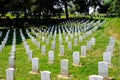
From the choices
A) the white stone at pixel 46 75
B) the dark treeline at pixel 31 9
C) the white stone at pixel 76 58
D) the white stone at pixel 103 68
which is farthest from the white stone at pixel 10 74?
the dark treeline at pixel 31 9

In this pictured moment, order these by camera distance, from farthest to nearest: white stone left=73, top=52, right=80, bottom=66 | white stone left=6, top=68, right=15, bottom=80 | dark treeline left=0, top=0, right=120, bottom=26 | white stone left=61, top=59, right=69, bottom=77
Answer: dark treeline left=0, top=0, right=120, bottom=26, white stone left=73, top=52, right=80, bottom=66, white stone left=61, top=59, right=69, bottom=77, white stone left=6, top=68, right=15, bottom=80

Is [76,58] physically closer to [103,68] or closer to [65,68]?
[65,68]

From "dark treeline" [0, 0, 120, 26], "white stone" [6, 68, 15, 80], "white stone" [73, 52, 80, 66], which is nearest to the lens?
"white stone" [6, 68, 15, 80]

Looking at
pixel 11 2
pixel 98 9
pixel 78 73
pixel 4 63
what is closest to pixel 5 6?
pixel 11 2

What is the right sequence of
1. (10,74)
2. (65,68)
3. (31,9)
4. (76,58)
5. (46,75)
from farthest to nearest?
(31,9), (76,58), (65,68), (10,74), (46,75)

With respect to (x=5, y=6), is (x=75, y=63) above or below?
below

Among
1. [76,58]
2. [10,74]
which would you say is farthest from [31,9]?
[10,74]

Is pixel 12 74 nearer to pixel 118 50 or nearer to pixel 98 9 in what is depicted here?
pixel 118 50

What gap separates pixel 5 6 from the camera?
4750cm

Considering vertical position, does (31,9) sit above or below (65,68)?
above

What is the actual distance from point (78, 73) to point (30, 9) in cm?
4059

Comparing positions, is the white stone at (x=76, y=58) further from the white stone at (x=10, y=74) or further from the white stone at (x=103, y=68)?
the white stone at (x=10, y=74)

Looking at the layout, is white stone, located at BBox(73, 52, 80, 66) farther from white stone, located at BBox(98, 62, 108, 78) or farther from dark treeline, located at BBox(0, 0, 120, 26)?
dark treeline, located at BBox(0, 0, 120, 26)

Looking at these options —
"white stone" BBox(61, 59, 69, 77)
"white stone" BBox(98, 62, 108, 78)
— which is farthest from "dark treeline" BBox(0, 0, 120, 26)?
"white stone" BBox(98, 62, 108, 78)
